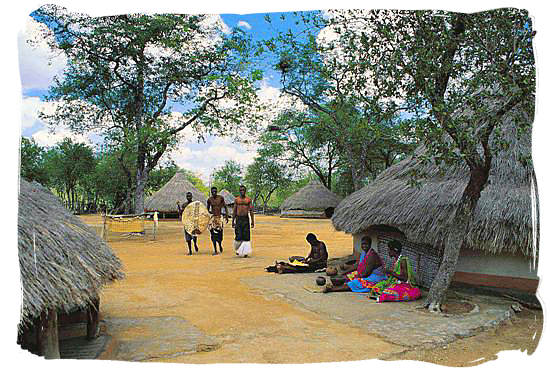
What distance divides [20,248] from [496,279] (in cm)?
497

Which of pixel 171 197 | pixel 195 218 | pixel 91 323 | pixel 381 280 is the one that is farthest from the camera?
pixel 171 197

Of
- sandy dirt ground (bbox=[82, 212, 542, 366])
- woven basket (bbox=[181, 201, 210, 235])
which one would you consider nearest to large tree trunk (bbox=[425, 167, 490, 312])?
sandy dirt ground (bbox=[82, 212, 542, 366])

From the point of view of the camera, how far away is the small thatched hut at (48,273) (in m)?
2.67

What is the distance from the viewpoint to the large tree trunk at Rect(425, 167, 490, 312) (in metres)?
4.70

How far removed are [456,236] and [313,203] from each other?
22.6 meters

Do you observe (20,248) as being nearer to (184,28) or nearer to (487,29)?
(487,29)

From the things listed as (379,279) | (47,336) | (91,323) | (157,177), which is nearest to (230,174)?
(157,177)

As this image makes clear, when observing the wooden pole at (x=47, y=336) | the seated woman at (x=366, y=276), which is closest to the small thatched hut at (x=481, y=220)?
the seated woman at (x=366, y=276)

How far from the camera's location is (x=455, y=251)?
15.7 ft

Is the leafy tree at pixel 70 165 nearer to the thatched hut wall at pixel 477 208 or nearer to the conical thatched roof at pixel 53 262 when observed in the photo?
the thatched hut wall at pixel 477 208

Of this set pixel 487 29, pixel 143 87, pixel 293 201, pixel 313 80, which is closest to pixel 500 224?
pixel 487 29

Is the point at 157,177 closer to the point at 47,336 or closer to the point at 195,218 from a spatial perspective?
the point at 195,218

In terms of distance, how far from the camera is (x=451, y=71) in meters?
4.32

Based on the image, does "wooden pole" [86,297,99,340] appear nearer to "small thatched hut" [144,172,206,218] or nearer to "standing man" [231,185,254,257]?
"standing man" [231,185,254,257]
